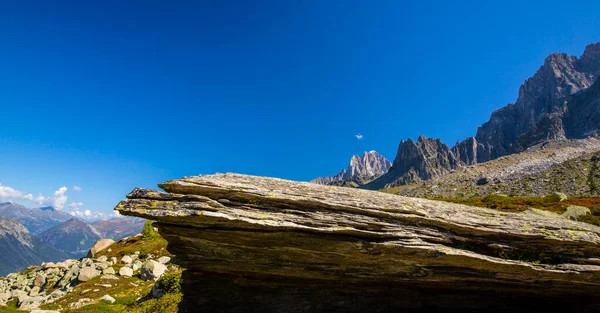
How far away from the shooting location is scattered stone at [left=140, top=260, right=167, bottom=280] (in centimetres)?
3180

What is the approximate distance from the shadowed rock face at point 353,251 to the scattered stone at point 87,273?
22.8m

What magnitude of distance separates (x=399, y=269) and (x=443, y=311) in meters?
4.94

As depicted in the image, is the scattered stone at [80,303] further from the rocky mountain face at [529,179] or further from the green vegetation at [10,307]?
the rocky mountain face at [529,179]

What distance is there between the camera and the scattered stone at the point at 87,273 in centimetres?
3085

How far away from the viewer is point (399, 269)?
14680 millimetres

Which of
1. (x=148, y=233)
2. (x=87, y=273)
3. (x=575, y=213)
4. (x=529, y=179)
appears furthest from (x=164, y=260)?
(x=529, y=179)

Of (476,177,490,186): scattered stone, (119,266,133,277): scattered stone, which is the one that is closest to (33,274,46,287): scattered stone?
(119,266,133,277): scattered stone

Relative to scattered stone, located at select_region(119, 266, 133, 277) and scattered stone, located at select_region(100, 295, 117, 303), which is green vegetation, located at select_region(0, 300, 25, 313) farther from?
scattered stone, located at select_region(119, 266, 133, 277)

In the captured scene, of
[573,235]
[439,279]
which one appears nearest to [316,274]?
[439,279]

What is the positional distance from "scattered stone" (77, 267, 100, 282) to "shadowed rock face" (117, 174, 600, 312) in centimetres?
2275

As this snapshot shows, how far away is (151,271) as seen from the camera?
Result: 32.1m

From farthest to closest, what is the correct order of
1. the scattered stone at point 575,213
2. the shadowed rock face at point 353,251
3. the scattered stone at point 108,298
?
the scattered stone at point 575,213
the scattered stone at point 108,298
the shadowed rock face at point 353,251

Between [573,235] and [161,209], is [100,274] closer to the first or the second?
[161,209]

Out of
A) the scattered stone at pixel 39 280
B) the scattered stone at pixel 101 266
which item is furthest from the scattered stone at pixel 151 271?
the scattered stone at pixel 39 280
